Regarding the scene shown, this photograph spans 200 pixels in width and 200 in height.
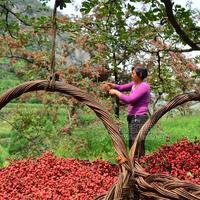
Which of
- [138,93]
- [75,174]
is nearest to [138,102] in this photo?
[138,93]

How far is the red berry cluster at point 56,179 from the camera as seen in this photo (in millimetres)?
2787

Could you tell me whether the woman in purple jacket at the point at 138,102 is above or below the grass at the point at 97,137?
above

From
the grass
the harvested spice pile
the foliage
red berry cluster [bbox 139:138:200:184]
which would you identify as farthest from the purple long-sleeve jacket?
the foliage

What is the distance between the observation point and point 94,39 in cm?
740

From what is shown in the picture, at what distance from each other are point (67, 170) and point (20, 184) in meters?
0.44

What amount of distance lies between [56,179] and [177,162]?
77cm

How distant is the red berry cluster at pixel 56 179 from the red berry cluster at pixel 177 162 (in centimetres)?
25

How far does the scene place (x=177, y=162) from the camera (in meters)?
3.30

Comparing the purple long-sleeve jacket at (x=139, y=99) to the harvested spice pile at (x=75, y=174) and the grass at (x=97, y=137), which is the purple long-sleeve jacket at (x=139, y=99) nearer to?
the grass at (x=97, y=137)

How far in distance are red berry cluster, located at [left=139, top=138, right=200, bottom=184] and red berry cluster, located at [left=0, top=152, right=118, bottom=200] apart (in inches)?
9.7

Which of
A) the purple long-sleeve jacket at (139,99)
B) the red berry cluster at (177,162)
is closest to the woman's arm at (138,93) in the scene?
the purple long-sleeve jacket at (139,99)

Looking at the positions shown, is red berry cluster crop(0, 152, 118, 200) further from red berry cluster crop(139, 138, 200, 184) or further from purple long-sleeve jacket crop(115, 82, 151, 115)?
purple long-sleeve jacket crop(115, 82, 151, 115)

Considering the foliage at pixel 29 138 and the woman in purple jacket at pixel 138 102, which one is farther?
the foliage at pixel 29 138

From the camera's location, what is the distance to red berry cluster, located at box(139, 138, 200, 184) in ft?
10.2
